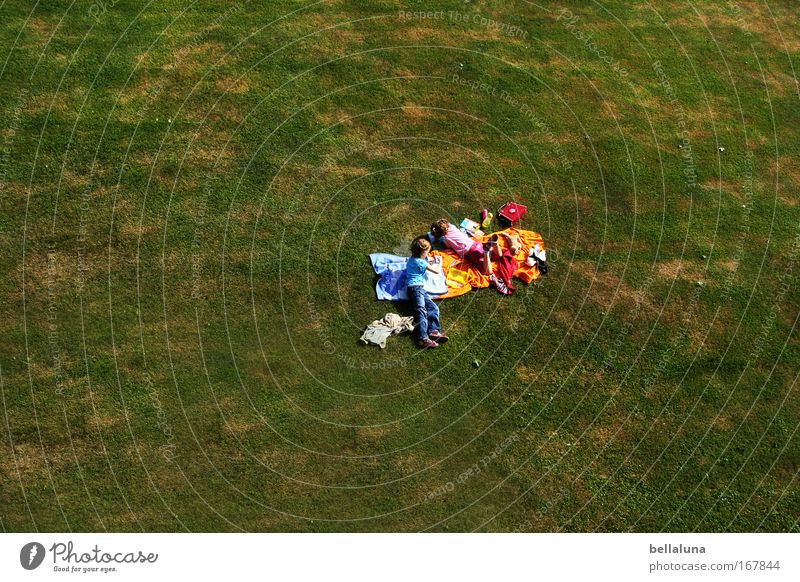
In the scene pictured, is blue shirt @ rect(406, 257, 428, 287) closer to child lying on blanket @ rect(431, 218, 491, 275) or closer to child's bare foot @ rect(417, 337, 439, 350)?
child lying on blanket @ rect(431, 218, 491, 275)

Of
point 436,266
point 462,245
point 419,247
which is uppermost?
point 419,247

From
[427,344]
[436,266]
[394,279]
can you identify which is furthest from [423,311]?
[436,266]

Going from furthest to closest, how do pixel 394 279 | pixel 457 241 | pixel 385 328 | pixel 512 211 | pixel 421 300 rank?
pixel 512 211 → pixel 457 241 → pixel 394 279 → pixel 421 300 → pixel 385 328

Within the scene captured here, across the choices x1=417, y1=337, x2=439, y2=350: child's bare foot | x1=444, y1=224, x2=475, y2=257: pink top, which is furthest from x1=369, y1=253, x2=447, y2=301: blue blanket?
x1=417, y1=337, x2=439, y2=350: child's bare foot

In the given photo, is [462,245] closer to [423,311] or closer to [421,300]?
[421,300]

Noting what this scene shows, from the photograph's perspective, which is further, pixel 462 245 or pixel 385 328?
pixel 462 245
